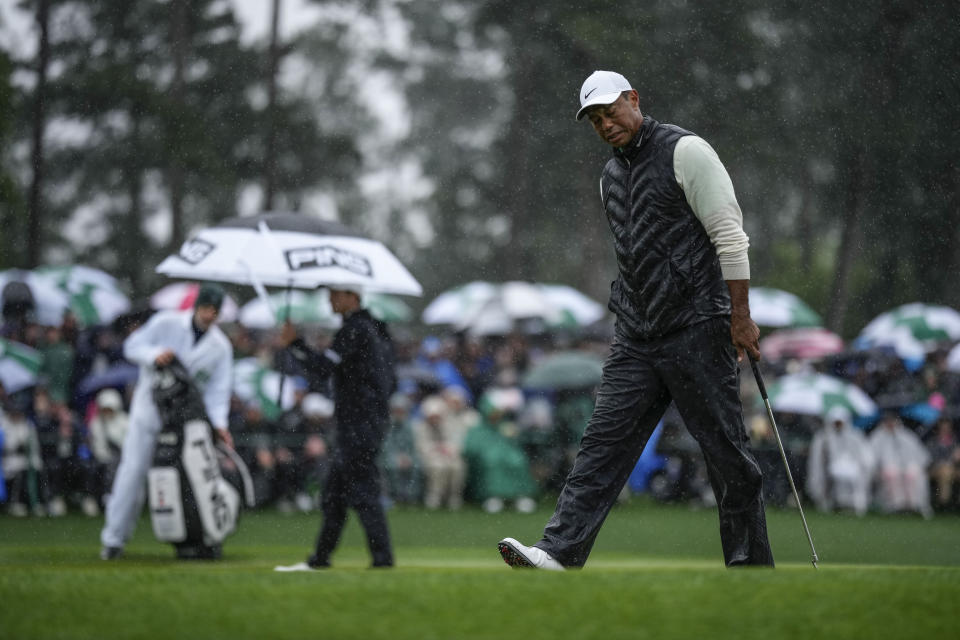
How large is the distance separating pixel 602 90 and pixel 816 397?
11.5m

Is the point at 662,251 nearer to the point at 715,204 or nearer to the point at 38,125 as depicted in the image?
the point at 715,204

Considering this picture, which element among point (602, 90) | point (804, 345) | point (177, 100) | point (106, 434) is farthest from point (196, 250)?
point (804, 345)

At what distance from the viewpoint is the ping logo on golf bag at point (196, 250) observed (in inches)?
327

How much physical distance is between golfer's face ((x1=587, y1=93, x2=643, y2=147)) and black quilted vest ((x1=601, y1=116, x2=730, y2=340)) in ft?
0.12

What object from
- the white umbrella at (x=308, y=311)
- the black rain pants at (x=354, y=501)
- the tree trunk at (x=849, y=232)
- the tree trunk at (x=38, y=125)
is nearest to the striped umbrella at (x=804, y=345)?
the tree trunk at (x=849, y=232)

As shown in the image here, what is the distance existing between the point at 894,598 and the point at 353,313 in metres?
4.67

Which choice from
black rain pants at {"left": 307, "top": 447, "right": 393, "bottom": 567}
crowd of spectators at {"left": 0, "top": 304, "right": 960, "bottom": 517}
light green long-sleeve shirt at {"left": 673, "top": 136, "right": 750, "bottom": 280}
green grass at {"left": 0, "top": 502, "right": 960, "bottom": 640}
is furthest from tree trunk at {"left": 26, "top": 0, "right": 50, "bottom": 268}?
green grass at {"left": 0, "top": 502, "right": 960, "bottom": 640}

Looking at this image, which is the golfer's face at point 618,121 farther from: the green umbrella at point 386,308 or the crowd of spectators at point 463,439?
the green umbrella at point 386,308

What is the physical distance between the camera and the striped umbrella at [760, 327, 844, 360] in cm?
2142

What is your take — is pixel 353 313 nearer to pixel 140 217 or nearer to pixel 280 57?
pixel 280 57

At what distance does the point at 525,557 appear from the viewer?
16.5 feet

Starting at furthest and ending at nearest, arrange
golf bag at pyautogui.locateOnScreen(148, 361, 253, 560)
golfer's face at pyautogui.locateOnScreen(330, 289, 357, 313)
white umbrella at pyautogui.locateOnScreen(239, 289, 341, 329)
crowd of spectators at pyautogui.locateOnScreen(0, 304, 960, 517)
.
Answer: white umbrella at pyautogui.locateOnScreen(239, 289, 341, 329) < crowd of spectators at pyautogui.locateOnScreen(0, 304, 960, 517) < golf bag at pyautogui.locateOnScreen(148, 361, 253, 560) < golfer's face at pyautogui.locateOnScreen(330, 289, 357, 313)

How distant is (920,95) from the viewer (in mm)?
9961

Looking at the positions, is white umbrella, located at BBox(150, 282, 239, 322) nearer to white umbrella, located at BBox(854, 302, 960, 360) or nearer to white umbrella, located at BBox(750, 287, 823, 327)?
white umbrella, located at BBox(750, 287, 823, 327)
